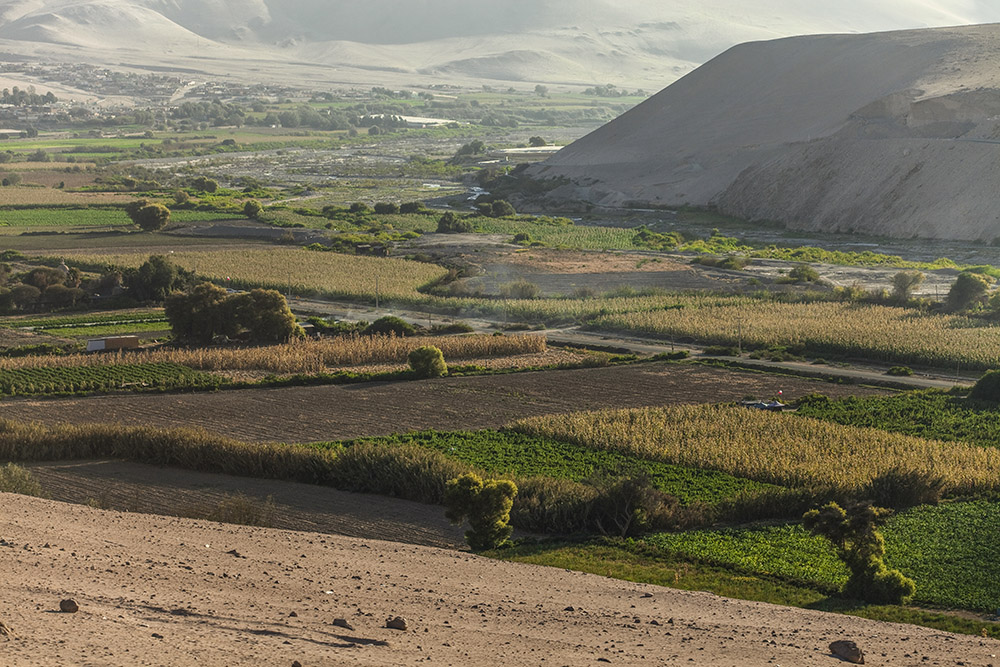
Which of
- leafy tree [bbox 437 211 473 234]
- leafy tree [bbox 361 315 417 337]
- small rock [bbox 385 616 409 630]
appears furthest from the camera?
leafy tree [bbox 437 211 473 234]

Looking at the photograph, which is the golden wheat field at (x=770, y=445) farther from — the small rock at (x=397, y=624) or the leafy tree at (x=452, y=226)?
the leafy tree at (x=452, y=226)

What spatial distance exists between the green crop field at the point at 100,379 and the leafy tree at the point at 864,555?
25.7m

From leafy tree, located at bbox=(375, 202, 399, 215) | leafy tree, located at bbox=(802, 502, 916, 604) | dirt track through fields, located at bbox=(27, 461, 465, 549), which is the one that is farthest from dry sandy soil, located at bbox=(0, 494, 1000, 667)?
leafy tree, located at bbox=(375, 202, 399, 215)

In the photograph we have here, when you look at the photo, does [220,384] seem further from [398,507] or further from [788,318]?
[788,318]

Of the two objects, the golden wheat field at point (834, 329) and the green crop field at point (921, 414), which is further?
the golden wheat field at point (834, 329)

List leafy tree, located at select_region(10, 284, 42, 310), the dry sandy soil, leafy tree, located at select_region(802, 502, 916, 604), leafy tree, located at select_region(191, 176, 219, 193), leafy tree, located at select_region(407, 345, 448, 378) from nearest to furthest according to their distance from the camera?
the dry sandy soil, leafy tree, located at select_region(802, 502, 916, 604), leafy tree, located at select_region(407, 345, 448, 378), leafy tree, located at select_region(10, 284, 42, 310), leafy tree, located at select_region(191, 176, 219, 193)

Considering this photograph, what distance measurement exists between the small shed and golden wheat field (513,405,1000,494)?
20.5 metres

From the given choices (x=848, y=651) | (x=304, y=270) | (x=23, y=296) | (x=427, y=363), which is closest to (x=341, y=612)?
(x=848, y=651)

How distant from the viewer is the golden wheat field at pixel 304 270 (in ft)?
217

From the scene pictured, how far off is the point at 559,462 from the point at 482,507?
7.82m

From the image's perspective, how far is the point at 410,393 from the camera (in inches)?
1622

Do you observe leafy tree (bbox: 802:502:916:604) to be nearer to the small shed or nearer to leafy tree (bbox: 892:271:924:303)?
the small shed

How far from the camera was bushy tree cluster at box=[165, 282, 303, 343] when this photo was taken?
50688 millimetres

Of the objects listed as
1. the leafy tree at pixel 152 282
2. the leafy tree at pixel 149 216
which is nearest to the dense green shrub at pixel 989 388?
the leafy tree at pixel 152 282
